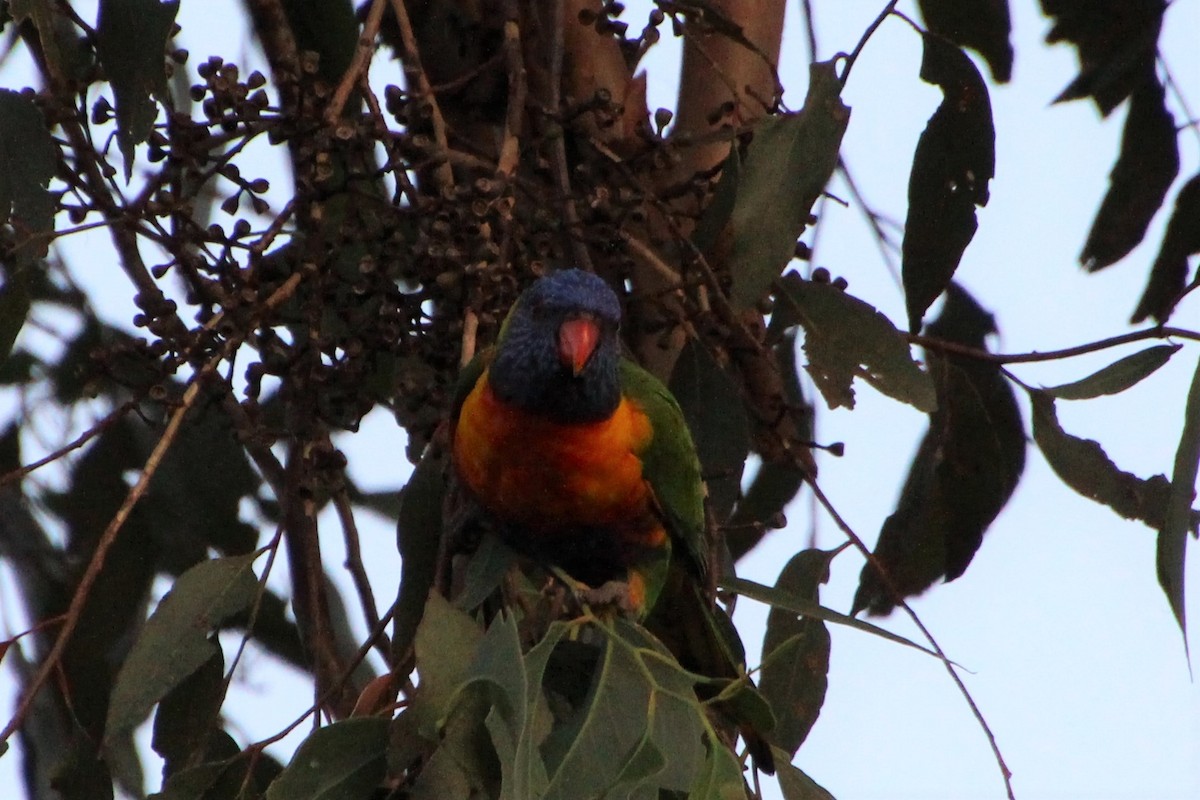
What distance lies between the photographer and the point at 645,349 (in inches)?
91.0

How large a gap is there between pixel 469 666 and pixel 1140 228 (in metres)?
1.78

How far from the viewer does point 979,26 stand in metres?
2.37

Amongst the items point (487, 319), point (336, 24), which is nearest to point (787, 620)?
point (487, 319)

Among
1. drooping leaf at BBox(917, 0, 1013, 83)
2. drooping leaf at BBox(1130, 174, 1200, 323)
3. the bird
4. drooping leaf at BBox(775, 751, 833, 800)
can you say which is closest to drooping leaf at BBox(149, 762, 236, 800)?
the bird

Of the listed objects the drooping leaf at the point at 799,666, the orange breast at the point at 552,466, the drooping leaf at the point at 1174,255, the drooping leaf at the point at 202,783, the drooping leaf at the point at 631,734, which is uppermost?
the drooping leaf at the point at 1174,255

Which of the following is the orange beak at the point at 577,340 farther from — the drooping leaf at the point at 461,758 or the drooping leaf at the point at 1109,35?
the drooping leaf at the point at 1109,35

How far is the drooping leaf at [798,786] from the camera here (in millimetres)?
1557

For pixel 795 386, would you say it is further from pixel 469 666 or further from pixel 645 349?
pixel 469 666

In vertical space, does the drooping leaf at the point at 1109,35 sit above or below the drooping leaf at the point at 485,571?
above

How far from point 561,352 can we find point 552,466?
0.19 m

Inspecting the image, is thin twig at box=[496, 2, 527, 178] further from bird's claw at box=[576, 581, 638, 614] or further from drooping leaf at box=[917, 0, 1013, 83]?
drooping leaf at box=[917, 0, 1013, 83]

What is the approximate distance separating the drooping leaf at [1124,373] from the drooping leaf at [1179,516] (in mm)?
157

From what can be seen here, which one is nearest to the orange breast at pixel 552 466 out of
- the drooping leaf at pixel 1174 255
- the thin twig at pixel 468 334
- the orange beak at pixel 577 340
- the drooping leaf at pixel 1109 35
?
the orange beak at pixel 577 340

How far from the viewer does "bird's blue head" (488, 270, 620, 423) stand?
1872 millimetres
